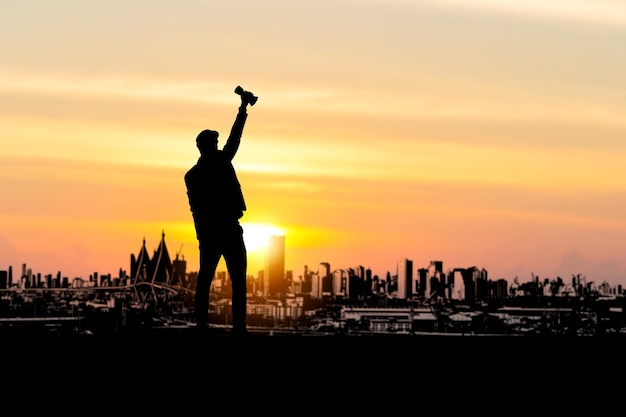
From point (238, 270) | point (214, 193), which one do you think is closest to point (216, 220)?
point (214, 193)

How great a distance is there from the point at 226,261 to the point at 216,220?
0.55m

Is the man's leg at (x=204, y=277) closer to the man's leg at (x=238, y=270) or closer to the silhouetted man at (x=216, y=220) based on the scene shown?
the silhouetted man at (x=216, y=220)

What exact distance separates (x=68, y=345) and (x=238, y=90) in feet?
13.4

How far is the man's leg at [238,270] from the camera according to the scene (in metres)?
17.4

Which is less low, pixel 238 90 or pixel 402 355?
pixel 238 90

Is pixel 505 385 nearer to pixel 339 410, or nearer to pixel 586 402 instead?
pixel 586 402

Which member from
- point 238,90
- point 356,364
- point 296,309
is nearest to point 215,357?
point 356,364

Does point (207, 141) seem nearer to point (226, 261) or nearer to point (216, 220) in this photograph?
point (216, 220)

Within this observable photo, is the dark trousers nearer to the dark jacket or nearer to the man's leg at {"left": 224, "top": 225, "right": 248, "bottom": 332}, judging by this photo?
the man's leg at {"left": 224, "top": 225, "right": 248, "bottom": 332}

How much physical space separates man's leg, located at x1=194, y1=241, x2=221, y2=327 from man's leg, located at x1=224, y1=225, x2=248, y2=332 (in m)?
0.18

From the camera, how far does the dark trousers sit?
17.4 metres

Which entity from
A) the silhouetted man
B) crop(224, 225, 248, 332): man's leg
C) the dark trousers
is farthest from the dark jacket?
crop(224, 225, 248, 332): man's leg

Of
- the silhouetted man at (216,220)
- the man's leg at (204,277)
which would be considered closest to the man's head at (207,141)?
the silhouetted man at (216,220)

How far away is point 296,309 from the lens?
483 ft
